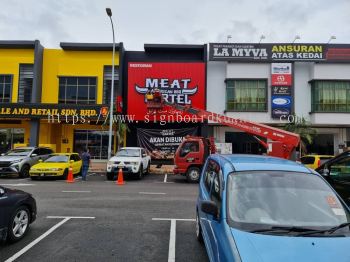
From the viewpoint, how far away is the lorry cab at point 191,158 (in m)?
17.6

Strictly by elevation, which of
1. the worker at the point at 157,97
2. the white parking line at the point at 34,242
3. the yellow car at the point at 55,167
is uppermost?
the worker at the point at 157,97

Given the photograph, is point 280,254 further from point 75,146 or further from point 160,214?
point 75,146

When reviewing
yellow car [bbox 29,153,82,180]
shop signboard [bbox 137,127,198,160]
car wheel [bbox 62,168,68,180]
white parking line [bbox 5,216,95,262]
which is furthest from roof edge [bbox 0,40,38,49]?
white parking line [bbox 5,216,95,262]

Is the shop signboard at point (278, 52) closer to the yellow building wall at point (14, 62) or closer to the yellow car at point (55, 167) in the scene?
the yellow car at point (55, 167)

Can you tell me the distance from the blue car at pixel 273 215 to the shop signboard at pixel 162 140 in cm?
2202

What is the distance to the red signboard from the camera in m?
27.1

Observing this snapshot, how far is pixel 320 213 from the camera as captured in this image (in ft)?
14.3

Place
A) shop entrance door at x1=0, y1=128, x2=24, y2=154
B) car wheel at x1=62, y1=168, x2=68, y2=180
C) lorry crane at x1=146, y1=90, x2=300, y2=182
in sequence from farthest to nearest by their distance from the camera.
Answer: shop entrance door at x1=0, y1=128, x2=24, y2=154, car wheel at x1=62, y1=168, x2=68, y2=180, lorry crane at x1=146, y1=90, x2=300, y2=182

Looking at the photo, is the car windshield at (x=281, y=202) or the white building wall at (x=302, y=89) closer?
the car windshield at (x=281, y=202)

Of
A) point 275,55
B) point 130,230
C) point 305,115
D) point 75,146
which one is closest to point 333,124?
point 305,115

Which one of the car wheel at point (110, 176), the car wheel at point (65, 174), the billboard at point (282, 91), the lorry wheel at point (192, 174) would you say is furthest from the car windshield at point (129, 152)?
the billboard at point (282, 91)

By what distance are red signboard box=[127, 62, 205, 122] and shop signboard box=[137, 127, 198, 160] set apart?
1.78 meters

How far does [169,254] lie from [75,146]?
81.0ft

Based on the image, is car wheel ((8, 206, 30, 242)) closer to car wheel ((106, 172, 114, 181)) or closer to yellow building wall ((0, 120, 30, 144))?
car wheel ((106, 172, 114, 181))
